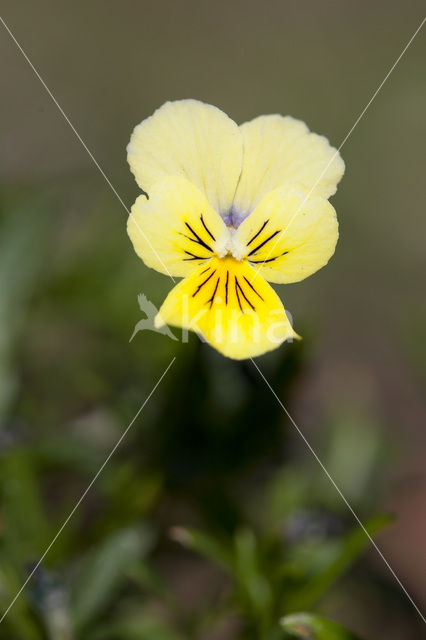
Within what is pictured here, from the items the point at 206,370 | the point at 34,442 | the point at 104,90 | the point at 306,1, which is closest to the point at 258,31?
the point at 306,1

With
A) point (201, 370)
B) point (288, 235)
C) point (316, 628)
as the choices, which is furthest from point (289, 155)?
point (201, 370)

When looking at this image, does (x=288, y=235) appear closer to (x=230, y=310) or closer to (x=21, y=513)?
(x=230, y=310)

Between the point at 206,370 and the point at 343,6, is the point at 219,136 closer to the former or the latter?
the point at 206,370

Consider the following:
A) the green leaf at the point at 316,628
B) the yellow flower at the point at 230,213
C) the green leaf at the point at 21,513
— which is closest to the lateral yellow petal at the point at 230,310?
the yellow flower at the point at 230,213

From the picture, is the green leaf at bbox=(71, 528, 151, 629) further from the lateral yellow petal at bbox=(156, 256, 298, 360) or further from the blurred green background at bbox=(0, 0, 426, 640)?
the lateral yellow petal at bbox=(156, 256, 298, 360)

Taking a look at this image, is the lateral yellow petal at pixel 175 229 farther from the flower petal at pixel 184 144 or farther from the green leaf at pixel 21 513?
the green leaf at pixel 21 513

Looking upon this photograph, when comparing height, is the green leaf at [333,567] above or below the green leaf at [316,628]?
above

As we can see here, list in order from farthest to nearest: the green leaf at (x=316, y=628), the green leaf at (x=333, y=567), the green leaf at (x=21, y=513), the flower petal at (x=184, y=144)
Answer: the green leaf at (x=21, y=513) < the green leaf at (x=333, y=567) < the green leaf at (x=316, y=628) < the flower petal at (x=184, y=144)

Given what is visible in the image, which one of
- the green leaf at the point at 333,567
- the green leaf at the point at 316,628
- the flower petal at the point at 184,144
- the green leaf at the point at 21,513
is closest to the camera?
the flower petal at the point at 184,144
